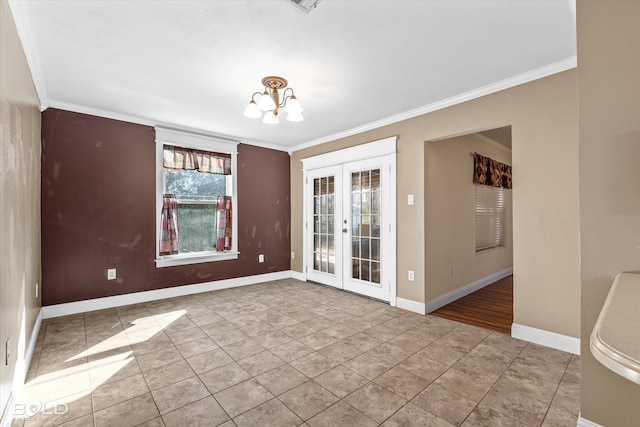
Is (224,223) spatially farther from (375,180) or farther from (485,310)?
(485,310)

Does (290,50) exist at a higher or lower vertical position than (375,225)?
higher

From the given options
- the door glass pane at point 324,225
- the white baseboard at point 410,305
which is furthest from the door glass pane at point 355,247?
the white baseboard at point 410,305

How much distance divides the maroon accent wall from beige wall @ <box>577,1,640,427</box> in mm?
4432

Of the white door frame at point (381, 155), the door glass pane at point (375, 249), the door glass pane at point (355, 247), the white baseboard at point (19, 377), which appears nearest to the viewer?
the white baseboard at point (19, 377)

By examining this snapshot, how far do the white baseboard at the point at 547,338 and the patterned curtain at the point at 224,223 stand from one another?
3969 mm

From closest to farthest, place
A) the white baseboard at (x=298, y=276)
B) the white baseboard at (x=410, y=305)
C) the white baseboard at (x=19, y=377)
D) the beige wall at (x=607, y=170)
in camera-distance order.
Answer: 1. the beige wall at (x=607, y=170)
2. the white baseboard at (x=19, y=377)
3. the white baseboard at (x=410, y=305)
4. the white baseboard at (x=298, y=276)

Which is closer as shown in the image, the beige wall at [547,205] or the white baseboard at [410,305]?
the beige wall at [547,205]

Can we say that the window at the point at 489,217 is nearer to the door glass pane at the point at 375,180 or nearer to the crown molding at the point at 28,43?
the door glass pane at the point at 375,180

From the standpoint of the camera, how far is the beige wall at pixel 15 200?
165 cm

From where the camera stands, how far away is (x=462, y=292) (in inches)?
167

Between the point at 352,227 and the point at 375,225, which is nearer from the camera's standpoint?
the point at 375,225

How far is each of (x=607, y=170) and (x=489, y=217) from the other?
4.05 metres

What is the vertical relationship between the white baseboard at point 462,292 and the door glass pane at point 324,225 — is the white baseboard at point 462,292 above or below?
below

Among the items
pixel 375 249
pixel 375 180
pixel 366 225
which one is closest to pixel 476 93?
pixel 375 180
